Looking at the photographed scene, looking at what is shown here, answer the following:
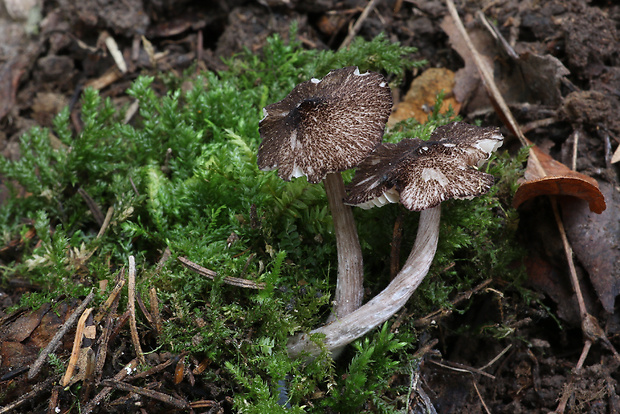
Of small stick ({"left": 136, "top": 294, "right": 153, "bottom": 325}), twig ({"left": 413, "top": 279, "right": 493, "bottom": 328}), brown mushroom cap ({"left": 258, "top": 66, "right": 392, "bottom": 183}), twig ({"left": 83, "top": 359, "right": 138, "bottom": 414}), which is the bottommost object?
twig ({"left": 413, "top": 279, "right": 493, "bottom": 328})

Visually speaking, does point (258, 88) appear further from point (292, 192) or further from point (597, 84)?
point (597, 84)

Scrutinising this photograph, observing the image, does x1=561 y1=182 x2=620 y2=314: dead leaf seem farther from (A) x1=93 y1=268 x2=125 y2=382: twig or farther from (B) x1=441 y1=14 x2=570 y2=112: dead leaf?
(A) x1=93 y1=268 x2=125 y2=382: twig

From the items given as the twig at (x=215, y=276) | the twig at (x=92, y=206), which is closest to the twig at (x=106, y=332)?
the twig at (x=215, y=276)

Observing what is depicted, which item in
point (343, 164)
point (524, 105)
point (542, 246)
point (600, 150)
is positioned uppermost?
point (343, 164)

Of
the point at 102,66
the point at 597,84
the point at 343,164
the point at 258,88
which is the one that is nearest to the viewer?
the point at 343,164

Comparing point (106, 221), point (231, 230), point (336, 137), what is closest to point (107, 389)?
point (231, 230)

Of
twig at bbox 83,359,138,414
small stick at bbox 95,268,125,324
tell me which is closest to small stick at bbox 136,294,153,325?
small stick at bbox 95,268,125,324

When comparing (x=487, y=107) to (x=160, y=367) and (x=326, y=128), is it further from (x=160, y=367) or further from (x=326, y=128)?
(x=160, y=367)

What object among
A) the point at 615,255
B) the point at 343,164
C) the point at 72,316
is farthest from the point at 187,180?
the point at 615,255
